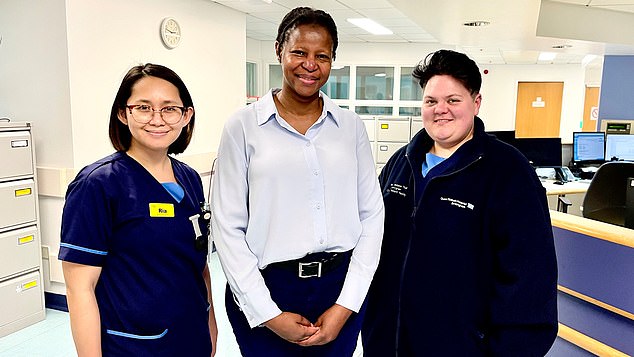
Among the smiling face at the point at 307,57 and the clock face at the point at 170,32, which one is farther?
the clock face at the point at 170,32

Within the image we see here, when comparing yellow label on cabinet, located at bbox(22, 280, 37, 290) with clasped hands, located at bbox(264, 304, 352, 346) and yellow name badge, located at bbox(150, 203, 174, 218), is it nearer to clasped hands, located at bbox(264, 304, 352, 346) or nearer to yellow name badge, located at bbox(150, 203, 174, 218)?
yellow name badge, located at bbox(150, 203, 174, 218)

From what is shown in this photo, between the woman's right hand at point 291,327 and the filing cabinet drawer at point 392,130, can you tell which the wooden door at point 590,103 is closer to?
the filing cabinet drawer at point 392,130

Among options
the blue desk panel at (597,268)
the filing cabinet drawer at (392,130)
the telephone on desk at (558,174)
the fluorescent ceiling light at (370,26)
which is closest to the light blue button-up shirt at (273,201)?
the blue desk panel at (597,268)

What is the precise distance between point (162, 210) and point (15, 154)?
2348mm

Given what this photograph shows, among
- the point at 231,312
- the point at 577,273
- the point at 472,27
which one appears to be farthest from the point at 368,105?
the point at 231,312

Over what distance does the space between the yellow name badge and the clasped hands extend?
408 millimetres

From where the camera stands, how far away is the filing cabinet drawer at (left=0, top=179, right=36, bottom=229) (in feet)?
9.77

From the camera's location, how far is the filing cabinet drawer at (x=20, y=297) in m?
3.02

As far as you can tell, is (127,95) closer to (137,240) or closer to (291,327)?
(137,240)

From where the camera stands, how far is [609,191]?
3.99m

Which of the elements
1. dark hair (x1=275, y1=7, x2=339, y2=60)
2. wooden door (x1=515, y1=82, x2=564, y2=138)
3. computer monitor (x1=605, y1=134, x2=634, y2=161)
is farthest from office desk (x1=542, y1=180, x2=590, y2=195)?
wooden door (x1=515, y1=82, x2=564, y2=138)

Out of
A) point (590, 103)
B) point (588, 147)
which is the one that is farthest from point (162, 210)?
point (590, 103)

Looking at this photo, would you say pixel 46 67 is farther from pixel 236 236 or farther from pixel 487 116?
pixel 487 116

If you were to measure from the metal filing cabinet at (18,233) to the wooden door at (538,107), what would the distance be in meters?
9.86
